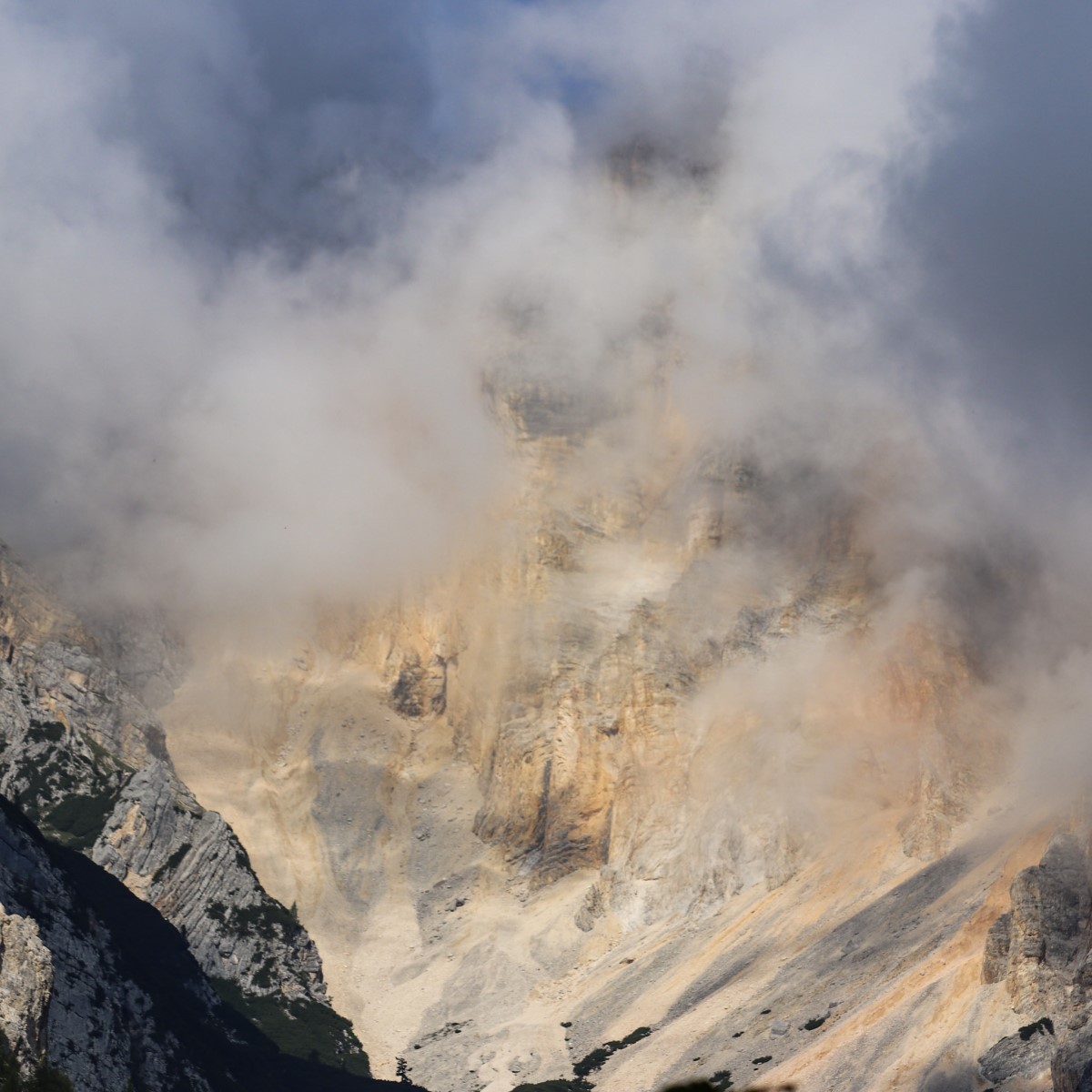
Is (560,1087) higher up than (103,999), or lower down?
lower down

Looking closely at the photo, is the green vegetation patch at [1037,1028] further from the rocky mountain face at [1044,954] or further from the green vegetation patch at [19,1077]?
the green vegetation patch at [19,1077]

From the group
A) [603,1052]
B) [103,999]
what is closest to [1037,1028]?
[603,1052]

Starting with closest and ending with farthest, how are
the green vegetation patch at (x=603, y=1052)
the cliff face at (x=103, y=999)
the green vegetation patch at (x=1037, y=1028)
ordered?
the cliff face at (x=103, y=999) → the green vegetation patch at (x=1037, y=1028) → the green vegetation patch at (x=603, y=1052)

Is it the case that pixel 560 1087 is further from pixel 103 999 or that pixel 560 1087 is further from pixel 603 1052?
pixel 103 999

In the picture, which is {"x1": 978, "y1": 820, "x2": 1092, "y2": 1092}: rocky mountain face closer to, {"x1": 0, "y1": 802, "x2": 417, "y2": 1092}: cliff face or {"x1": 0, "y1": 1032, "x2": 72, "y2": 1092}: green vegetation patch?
{"x1": 0, "y1": 802, "x2": 417, "y2": 1092}: cliff face

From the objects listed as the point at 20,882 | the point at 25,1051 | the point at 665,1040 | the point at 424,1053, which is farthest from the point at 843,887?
the point at 25,1051

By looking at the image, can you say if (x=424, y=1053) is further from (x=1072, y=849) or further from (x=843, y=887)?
(x=1072, y=849)

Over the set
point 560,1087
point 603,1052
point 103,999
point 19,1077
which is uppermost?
point 103,999

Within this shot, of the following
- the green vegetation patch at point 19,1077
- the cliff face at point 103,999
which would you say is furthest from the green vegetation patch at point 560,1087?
the green vegetation patch at point 19,1077

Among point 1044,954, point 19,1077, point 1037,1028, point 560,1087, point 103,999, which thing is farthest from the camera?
point 560,1087

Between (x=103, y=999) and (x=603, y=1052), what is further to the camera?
(x=603, y=1052)

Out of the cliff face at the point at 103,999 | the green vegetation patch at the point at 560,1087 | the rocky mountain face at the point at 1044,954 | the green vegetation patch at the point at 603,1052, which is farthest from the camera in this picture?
the green vegetation patch at the point at 603,1052

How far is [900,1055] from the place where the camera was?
142 m

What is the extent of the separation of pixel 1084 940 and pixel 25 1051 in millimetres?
85631
